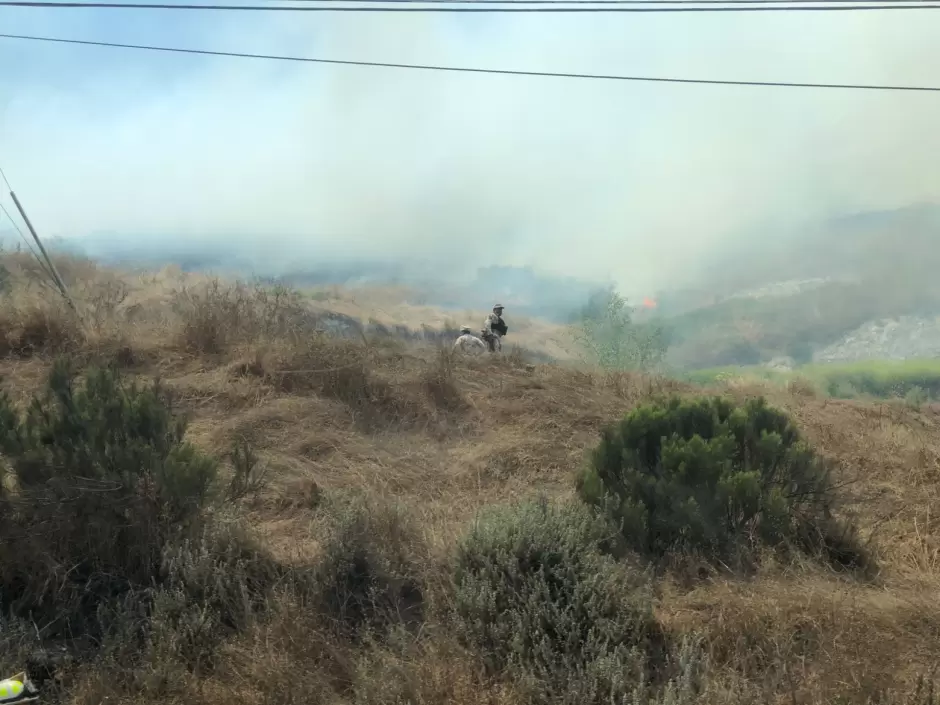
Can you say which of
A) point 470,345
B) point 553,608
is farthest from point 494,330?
point 553,608

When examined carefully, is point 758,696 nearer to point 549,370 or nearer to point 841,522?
point 841,522

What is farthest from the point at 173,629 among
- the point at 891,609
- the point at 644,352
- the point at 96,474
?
the point at 644,352

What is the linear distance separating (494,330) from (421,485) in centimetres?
755

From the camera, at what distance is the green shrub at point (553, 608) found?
317cm

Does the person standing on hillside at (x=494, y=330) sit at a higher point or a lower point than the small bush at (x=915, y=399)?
higher

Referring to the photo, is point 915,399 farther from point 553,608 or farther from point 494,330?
point 553,608

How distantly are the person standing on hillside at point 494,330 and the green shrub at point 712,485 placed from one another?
7.69m

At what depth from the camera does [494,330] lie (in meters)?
13.5

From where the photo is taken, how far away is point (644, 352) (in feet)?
65.5

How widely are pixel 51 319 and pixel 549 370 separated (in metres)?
6.50

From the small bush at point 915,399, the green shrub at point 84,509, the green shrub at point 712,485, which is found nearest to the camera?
the green shrub at point 84,509

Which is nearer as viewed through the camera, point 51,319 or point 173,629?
point 173,629

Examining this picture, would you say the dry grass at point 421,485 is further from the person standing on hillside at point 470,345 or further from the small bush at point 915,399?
the person standing on hillside at point 470,345

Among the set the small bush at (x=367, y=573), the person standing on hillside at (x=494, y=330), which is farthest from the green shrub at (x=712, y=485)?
the person standing on hillside at (x=494, y=330)
